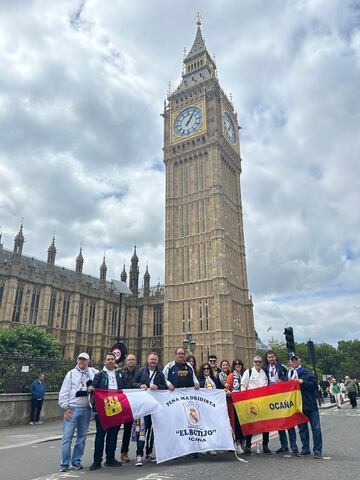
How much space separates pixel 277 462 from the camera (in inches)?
248

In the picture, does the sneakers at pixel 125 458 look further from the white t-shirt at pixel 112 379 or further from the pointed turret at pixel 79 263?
the pointed turret at pixel 79 263

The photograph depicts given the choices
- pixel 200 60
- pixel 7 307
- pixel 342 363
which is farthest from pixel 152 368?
pixel 342 363

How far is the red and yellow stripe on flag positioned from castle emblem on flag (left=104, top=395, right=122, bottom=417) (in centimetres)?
246

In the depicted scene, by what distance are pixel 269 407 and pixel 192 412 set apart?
1.61m

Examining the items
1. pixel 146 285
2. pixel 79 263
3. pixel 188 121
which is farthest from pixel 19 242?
pixel 188 121

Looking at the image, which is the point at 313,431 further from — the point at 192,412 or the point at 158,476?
the point at 158,476

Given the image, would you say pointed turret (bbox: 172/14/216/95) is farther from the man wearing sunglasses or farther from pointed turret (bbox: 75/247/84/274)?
the man wearing sunglasses

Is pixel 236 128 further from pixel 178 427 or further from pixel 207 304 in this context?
pixel 178 427

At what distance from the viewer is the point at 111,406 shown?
653cm

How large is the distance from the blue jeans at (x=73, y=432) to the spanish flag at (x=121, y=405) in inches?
12.5

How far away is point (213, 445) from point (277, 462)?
1173 mm

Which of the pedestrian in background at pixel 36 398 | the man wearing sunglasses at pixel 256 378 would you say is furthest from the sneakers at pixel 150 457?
the pedestrian in background at pixel 36 398

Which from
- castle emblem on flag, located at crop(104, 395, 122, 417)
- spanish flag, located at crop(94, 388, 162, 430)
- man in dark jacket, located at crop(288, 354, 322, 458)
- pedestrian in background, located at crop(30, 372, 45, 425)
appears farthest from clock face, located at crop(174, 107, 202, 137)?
castle emblem on flag, located at crop(104, 395, 122, 417)

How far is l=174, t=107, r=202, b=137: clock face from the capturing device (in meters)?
54.6
